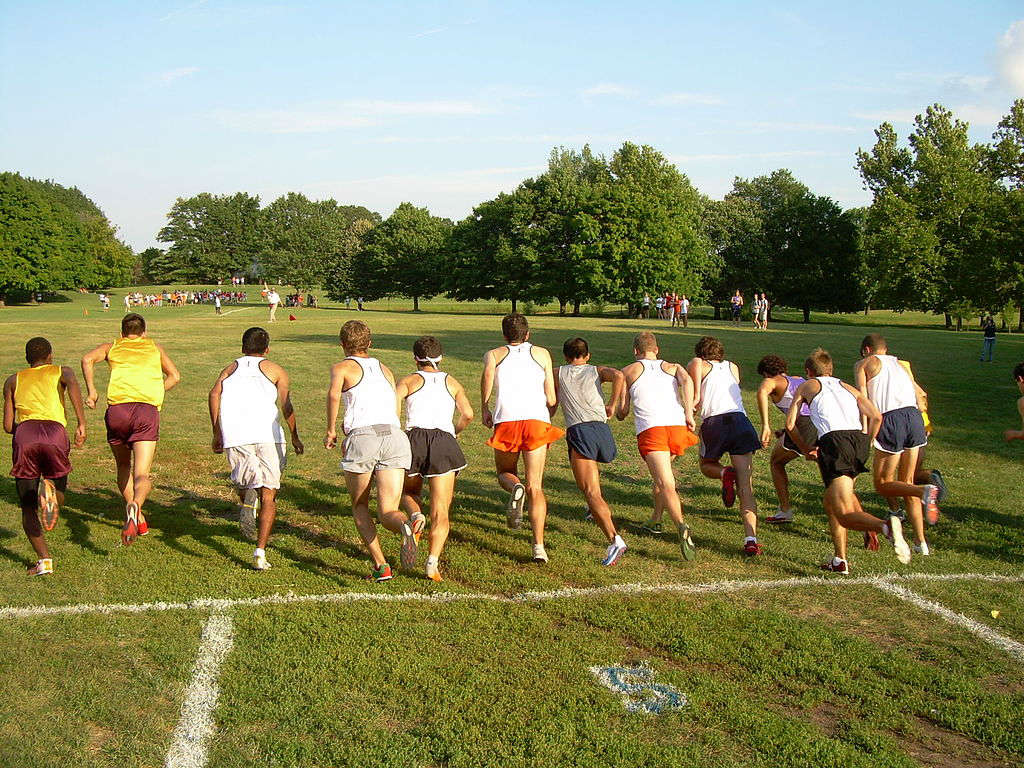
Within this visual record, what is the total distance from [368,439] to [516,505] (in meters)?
1.82

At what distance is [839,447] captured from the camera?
725 centimetres

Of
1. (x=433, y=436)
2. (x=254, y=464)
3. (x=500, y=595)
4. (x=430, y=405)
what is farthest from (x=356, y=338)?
(x=500, y=595)

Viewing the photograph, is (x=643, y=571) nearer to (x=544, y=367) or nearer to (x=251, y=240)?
(x=544, y=367)

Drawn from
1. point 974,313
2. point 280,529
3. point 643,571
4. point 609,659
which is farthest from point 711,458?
point 974,313

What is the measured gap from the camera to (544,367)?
24.7ft

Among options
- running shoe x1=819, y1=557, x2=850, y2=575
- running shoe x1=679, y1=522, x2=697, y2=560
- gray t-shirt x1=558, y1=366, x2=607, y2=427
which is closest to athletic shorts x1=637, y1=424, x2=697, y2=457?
gray t-shirt x1=558, y1=366, x2=607, y2=427

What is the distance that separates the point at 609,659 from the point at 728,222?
75473 mm

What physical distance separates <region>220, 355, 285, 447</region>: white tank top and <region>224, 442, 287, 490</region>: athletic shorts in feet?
0.16

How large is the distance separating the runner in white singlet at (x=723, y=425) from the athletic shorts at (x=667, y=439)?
0.54m

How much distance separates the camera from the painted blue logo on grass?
4.84 meters

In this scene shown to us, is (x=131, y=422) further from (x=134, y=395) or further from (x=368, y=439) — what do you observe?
(x=368, y=439)

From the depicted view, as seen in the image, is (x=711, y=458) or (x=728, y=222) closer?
(x=711, y=458)

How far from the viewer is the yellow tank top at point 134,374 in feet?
25.8

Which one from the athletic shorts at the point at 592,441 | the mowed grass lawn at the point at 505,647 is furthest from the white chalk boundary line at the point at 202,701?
the athletic shorts at the point at 592,441
